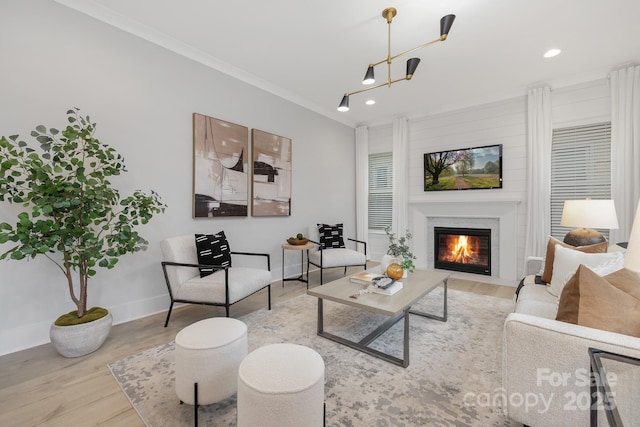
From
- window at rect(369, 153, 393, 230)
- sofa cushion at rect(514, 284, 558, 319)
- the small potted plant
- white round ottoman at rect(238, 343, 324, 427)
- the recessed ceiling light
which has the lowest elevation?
white round ottoman at rect(238, 343, 324, 427)

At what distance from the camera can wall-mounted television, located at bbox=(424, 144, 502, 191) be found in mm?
4223

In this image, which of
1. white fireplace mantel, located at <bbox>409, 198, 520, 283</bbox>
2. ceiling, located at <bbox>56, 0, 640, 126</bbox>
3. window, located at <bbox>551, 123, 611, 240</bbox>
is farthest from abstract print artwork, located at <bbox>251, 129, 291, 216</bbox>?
window, located at <bbox>551, 123, 611, 240</bbox>

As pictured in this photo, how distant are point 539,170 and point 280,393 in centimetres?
445

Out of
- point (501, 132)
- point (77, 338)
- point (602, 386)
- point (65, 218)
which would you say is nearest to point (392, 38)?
point (501, 132)

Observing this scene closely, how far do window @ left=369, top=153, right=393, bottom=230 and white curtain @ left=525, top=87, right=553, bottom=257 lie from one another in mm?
2215

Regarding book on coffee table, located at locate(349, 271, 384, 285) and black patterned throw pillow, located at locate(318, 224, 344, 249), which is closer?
book on coffee table, located at locate(349, 271, 384, 285)

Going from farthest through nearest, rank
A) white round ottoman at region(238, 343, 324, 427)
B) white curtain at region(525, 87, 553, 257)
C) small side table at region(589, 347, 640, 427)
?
white curtain at region(525, 87, 553, 257)
white round ottoman at region(238, 343, 324, 427)
small side table at region(589, 347, 640, 427)

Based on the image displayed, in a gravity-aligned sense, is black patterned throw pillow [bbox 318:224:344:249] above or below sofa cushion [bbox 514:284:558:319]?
above

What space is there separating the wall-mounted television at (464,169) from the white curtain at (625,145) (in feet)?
4.02

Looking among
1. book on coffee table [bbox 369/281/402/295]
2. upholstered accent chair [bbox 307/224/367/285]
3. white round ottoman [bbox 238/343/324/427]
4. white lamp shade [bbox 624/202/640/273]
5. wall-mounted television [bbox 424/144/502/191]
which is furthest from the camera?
wall-mounted television [bbox 424/144/502/191]

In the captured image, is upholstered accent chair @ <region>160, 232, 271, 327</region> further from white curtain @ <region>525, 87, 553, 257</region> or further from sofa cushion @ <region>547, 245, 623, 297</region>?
white curtain @ <region>525, 87, 553, 257</region>

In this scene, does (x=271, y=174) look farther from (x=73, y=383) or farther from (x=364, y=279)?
(x=73, y=383)

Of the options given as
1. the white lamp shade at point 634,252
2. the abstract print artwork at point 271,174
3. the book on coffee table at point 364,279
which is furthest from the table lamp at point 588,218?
the abstract print artwork at point 271,174

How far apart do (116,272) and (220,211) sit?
1223 millimetres
